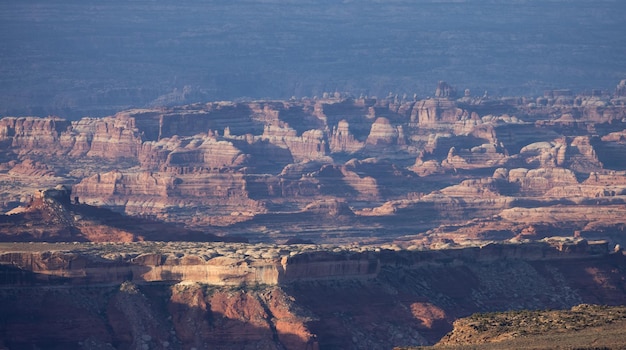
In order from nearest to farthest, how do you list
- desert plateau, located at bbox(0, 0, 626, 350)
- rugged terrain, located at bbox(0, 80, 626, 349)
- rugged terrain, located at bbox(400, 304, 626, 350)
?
rugged terrain, located at bbox(400, 304, 626, 350) < desert plateau, located at bbox(0, 0, 626, 350) < rugged terrain, located at bbox(0, 80, 626, 349)

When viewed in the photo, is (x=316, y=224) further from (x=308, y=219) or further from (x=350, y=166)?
(x=350, y=166)

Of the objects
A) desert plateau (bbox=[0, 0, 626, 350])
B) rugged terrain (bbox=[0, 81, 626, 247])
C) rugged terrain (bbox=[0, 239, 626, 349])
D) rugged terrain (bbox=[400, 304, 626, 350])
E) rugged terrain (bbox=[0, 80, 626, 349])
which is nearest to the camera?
rugged terrain (bbox=[400, 304, 626, 350])

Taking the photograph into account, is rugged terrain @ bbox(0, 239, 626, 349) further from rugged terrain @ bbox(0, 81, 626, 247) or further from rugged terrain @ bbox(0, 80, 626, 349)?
rugged terrain @ bbox(0, 81, 626, 247)

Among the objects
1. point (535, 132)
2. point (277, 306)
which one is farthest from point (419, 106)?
point (277, 306)

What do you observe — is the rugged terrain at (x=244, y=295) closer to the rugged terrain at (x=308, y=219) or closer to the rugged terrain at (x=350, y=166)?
the rugged terrain at (x=308, y=219)

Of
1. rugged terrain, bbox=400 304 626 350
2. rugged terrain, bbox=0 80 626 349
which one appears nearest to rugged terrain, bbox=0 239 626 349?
rugged terrain, bbox=0 80 626 349
